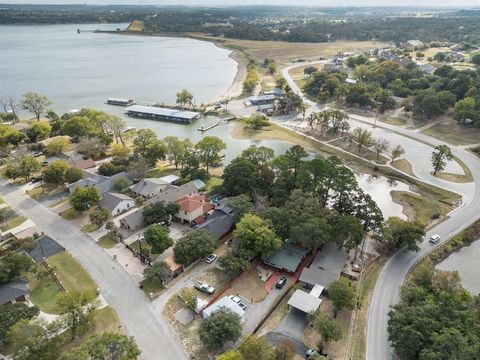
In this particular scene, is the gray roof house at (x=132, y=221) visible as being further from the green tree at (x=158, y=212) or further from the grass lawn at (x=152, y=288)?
the grass lawn at (x=152, y=288)

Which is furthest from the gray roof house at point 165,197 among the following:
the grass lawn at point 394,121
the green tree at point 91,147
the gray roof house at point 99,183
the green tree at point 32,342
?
the grass lawn at point 394,121

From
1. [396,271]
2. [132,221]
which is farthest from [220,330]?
[396,271]

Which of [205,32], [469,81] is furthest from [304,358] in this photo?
[205,32]

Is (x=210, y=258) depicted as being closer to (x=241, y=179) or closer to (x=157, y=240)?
(x=157, y=240)

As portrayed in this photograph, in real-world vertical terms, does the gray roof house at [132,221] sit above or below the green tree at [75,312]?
below

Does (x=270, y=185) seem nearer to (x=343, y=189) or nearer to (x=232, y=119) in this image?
(x=343, y=189)

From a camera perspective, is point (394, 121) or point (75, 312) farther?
point (394, 121)

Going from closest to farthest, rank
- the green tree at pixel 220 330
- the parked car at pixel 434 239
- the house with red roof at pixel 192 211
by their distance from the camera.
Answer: the green tree at pixel 220 330, the parked car at pixel 434 239, the house with red roof at pixel 192 211
